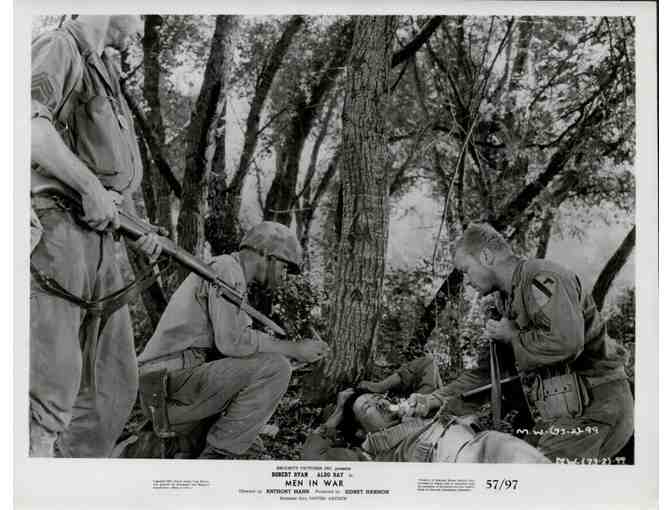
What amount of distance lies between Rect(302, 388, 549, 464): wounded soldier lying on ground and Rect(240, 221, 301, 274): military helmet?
113cm

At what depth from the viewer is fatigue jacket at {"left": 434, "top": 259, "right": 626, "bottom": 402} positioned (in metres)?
5.12

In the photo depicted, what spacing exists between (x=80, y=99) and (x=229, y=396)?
239cm

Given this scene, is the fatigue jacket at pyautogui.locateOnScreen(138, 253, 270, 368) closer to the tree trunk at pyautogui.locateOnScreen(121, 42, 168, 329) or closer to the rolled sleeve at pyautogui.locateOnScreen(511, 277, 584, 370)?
the tree trunk at pyautogui.locateOnScreen(121, 42, 168, 329)

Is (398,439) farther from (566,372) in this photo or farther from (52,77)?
(52,77)

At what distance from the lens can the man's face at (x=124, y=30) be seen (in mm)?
5258

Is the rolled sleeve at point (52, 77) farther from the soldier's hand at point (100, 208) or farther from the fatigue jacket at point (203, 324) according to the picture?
the fatigue jacket at point (203, 324)

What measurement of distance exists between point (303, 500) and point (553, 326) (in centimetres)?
220

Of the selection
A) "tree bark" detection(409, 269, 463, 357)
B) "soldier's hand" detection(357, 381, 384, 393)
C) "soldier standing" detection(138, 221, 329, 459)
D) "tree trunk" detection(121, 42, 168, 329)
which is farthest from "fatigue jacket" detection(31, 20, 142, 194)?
"tree bark" detection(409, 269, 463, 357)

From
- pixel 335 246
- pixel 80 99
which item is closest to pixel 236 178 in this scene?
pixel 335 246

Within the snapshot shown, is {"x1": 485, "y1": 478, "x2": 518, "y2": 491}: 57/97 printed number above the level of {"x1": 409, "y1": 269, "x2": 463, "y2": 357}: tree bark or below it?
below

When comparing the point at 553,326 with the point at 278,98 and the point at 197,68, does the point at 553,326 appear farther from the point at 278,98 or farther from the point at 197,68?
the point at 197,68

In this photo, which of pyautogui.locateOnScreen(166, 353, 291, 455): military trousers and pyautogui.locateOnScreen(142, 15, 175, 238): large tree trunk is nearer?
pyautogui.locateOnScreen(166, 353, 291, 455): military trousers

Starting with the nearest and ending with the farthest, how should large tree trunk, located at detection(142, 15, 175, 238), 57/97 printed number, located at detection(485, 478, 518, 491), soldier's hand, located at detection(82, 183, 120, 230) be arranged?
soldier's hand, located at detection(82, 183, 120, 230)
57/97 printed number, located at detection(485, 478, 518, 491)
large tree trunk, located at detection(142, 15, 175, 238)

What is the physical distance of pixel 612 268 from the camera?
5203 mm
